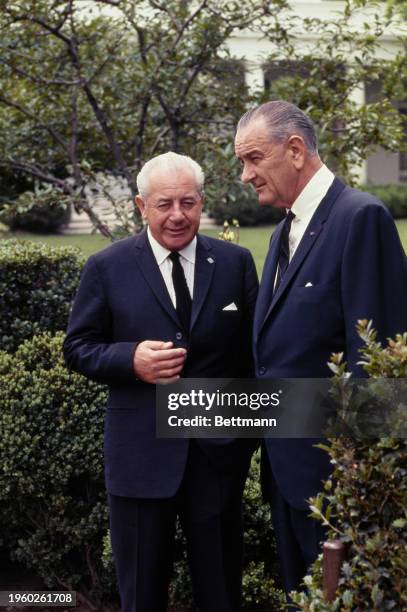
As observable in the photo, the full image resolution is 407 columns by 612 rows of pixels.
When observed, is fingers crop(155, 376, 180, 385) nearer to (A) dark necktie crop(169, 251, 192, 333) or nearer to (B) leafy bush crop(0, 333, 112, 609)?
(A) dark necktie crop(169, 251, 192, 333)

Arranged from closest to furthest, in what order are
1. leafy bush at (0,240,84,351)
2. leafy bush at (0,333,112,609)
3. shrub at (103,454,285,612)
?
shrub at (103,454,285,612) → leafy bush at (0,333,112,609) → leafy bush at (0,240,84,351)

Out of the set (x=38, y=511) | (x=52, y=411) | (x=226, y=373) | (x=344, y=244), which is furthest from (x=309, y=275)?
(x=38, y=511)

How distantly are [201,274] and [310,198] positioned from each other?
514 millimetres

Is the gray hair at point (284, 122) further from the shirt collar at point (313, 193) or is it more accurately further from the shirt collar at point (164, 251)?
the shirt collar at point (164, 251)

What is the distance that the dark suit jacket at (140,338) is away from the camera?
11.1ft

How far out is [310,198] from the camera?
3.17 meters

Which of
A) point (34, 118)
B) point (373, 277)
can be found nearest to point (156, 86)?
point (34, 118)

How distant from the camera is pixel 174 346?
133 inches

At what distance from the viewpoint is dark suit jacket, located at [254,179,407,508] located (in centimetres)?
296

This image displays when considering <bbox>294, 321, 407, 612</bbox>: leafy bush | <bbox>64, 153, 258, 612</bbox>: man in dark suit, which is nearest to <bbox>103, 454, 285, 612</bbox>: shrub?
<bbox>64, 153, 258, 612</bbox>: man in dark suit

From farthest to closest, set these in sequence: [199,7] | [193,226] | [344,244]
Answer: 1. [199,7]
2. [193,226]
3. [344,244]

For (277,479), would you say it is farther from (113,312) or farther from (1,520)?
(1,520)

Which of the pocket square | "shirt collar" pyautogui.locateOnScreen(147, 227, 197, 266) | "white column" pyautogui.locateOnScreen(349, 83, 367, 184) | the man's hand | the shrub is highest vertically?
"white column" pyautogui.locateOnScreen(349, 83, 367, 184)

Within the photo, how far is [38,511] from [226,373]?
1891mm
